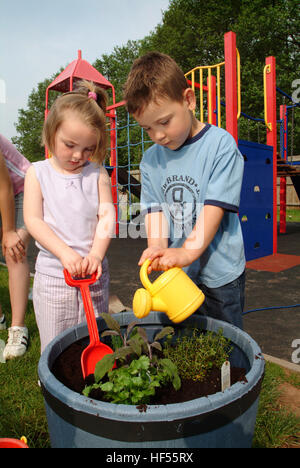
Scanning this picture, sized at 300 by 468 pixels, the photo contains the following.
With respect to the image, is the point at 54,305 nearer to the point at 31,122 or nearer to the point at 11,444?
the point at 11,444

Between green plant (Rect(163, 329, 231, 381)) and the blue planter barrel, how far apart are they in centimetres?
19

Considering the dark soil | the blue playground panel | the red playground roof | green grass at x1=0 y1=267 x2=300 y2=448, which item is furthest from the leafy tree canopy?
the dark soil

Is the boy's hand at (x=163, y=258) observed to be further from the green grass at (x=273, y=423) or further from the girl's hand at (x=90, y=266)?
the green grass at (x=273, y=423)

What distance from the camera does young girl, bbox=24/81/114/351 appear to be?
1.35 metres

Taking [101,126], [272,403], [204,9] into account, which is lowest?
[272,403]

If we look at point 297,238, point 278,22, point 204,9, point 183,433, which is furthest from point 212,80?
point 204,9

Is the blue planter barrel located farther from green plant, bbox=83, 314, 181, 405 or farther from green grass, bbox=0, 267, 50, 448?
green grass, bbox=0, 267, 50, 448

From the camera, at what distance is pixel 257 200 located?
4.50 meters

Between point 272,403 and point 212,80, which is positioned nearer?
point 272,403

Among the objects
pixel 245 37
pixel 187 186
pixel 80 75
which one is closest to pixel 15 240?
pixel 187 186

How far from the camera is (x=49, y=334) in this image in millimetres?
1463

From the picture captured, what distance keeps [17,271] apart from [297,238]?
585 cm

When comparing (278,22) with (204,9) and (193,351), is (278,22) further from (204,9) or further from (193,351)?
(193,351)

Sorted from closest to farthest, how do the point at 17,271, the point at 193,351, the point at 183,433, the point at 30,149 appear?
the point at 183,433
the point at 193,351
the point at 17,271
the point at 30,149
